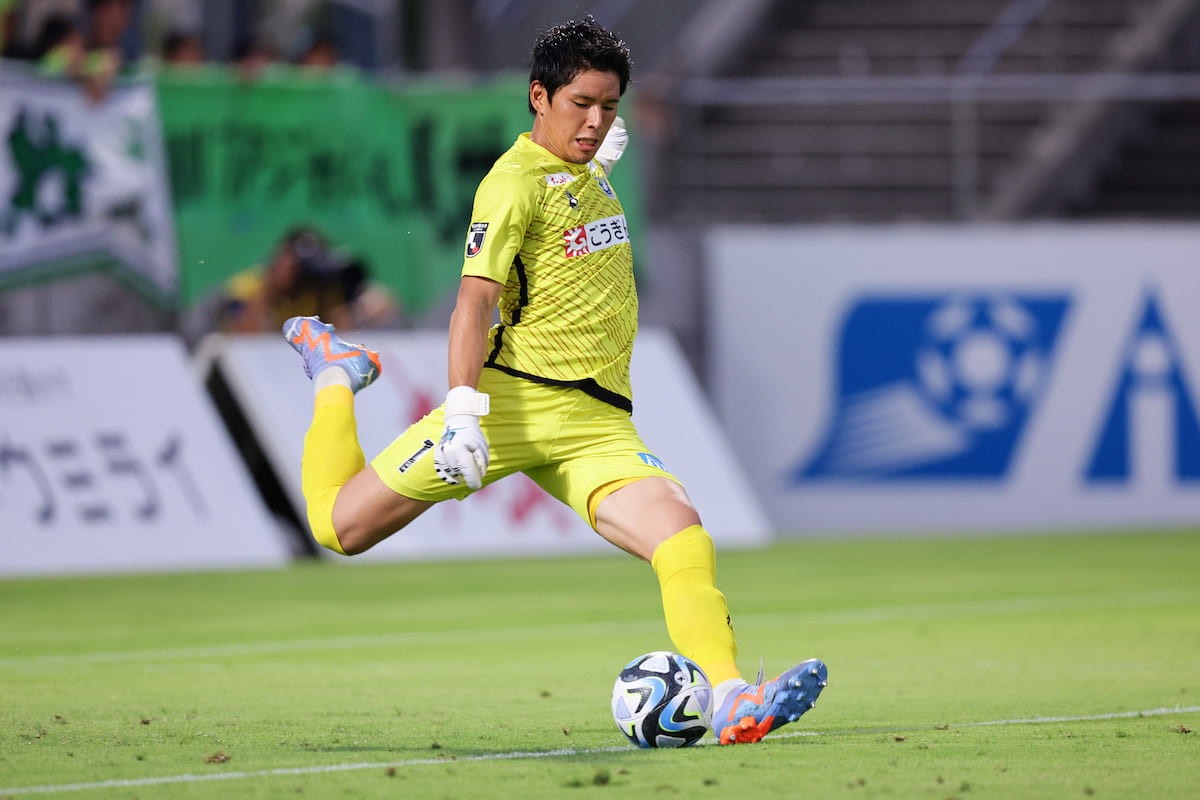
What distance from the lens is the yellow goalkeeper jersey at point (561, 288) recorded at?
6871 mm

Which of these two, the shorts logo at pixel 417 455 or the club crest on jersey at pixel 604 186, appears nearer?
the shorts logo at pixel 417 455

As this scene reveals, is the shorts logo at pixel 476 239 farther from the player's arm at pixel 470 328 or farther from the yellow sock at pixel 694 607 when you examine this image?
the yellow sock at pixel 694 607

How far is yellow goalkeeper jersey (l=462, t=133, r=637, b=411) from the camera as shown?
6.87 metres

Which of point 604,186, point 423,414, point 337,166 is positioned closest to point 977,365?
point 423,414

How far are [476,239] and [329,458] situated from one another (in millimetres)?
1077

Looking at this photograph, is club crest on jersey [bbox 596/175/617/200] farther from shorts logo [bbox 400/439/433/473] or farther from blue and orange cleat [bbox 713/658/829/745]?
blue and orange cleat [bbox 713/658/829/745]

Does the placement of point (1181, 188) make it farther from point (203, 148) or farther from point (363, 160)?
point (203, 148)

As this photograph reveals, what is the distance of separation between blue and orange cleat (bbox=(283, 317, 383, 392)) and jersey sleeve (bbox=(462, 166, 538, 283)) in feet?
3.44

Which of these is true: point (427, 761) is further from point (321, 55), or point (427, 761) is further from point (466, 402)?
point (321, 55)

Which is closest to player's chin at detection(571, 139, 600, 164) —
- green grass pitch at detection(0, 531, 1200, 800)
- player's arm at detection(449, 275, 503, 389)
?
player's arm at detection(449, 275, 503, 389)

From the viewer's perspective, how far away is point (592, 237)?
6.97m

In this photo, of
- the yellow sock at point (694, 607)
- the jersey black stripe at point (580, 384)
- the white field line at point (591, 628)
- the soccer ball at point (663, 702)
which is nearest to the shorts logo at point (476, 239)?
the jersey black stripe at point (580, 384)

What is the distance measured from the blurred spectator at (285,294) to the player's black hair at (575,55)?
9645 mm

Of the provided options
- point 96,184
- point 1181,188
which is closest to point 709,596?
point 96,184
